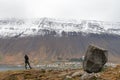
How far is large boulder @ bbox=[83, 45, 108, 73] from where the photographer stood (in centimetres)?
3922

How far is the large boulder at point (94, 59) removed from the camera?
129 feet

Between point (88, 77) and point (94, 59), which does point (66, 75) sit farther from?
point (88, 77)

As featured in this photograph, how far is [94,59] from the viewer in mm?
39375

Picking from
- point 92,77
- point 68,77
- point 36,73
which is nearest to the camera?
point 92,77

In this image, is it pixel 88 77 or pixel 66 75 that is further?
pixel 66 75

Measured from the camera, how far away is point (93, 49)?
39.2 m

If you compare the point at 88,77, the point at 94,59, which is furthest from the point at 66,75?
the point at 88,77

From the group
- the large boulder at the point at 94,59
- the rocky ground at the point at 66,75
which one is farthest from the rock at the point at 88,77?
the large boulder at the point at 94,59

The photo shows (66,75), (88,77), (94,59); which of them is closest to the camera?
(88,77)

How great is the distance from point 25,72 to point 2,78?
2.82m

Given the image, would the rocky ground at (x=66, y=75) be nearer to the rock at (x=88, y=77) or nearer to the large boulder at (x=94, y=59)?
the rock at (x=88, y=77)

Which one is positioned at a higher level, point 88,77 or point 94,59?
point 94,59

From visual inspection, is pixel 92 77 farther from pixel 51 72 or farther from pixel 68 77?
pixel 51 72

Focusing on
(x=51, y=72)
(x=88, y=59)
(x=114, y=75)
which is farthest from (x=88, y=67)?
(x=51, y=72)
